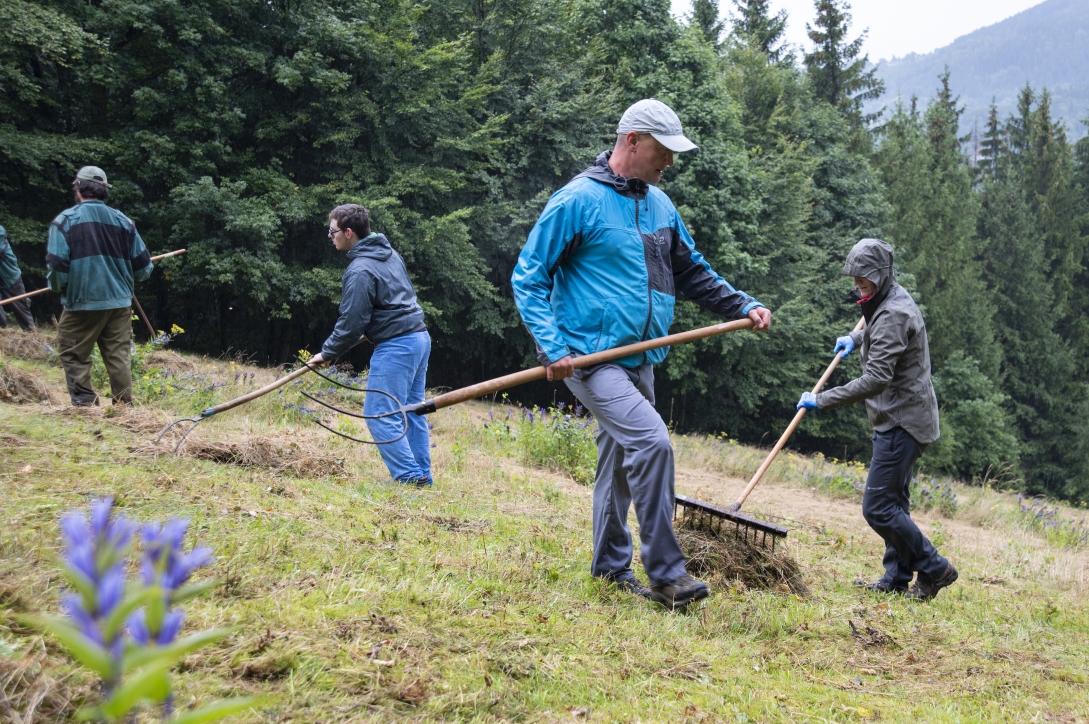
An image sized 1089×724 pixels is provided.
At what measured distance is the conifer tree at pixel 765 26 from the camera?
1468 inches

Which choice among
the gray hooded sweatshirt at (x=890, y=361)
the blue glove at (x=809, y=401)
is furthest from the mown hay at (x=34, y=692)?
the blue glove at (x=809, y=401)

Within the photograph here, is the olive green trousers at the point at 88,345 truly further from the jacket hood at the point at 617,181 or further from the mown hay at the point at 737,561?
the mown hay at the point at 737,561

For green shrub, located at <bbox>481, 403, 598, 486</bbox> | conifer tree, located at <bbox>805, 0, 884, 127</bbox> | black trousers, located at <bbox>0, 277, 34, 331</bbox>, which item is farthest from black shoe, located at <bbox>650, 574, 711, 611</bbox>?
conifer tree, located at <bbox>805, 0, 884, 127</bbox>

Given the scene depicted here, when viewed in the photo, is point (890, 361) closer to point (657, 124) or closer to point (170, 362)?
point (657, 124)

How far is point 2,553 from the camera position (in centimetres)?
298

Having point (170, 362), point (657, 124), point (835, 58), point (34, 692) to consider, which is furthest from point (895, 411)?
point (835, 58)

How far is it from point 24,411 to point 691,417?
967 inches

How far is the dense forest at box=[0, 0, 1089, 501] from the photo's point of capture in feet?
57.3

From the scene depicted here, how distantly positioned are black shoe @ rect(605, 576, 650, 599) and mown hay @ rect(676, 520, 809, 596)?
0.54m

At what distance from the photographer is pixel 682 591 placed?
3914mm

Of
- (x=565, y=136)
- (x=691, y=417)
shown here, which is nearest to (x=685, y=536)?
(x=565, y=136)

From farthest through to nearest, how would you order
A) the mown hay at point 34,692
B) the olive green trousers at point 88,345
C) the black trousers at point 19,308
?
the black trousers at point 19,308 < the olive green trousers at point 88,345 < the mown hay at point 34,692

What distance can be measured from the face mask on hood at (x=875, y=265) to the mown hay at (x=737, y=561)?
176 cm

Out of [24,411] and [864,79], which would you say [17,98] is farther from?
[864,79]
